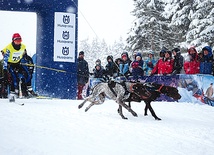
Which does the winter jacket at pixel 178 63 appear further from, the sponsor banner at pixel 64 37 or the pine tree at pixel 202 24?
the pine tree at pixel 202 24

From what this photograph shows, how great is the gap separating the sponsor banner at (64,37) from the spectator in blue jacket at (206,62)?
4.54 metres

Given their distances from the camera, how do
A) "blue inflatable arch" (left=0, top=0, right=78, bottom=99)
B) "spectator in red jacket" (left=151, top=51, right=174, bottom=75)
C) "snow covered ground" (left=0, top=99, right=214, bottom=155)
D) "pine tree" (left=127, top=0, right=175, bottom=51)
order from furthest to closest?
"pine tree" (left=127, top=0, right=175, bottom=51) < "blue inflatable arch" (left=0, top=0, right=78, bottom=99) < "spectator in red jacket" (left=151, top=51, right=174, bottom=75) < "snow covered ground" (left=0, top=99, right=214, bottom=155)

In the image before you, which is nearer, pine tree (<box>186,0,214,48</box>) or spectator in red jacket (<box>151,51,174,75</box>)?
spectator in red jacket (<box>151,51,174,75</box>)

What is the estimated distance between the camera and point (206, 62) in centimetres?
1012

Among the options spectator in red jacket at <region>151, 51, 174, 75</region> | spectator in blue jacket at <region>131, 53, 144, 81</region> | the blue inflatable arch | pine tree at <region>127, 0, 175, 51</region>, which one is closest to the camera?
spectator in red jacket at <region>151, 51, 174, 75</region>

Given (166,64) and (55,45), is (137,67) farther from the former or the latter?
(55,45)

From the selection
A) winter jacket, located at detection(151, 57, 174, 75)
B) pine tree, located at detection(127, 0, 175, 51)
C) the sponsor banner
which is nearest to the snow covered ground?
winter jacket, located at detection(151, 57, 174, 75)

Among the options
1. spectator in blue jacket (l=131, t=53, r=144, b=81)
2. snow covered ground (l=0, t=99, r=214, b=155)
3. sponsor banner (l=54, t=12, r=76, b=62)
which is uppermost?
sponsor banner (l=54, t=12, r=76, b=62)

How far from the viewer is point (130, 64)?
37.3 ft

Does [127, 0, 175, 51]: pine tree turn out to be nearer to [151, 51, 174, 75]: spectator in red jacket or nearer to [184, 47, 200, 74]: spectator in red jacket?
[151, 51, 174, 75]: spectator in red jacket

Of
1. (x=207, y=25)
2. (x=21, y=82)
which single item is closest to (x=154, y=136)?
(x=21, y=82)

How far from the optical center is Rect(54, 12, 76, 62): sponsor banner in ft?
38.1

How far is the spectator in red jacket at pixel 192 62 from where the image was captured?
10.4m

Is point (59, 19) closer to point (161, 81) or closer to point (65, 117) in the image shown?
point (161, 81)
